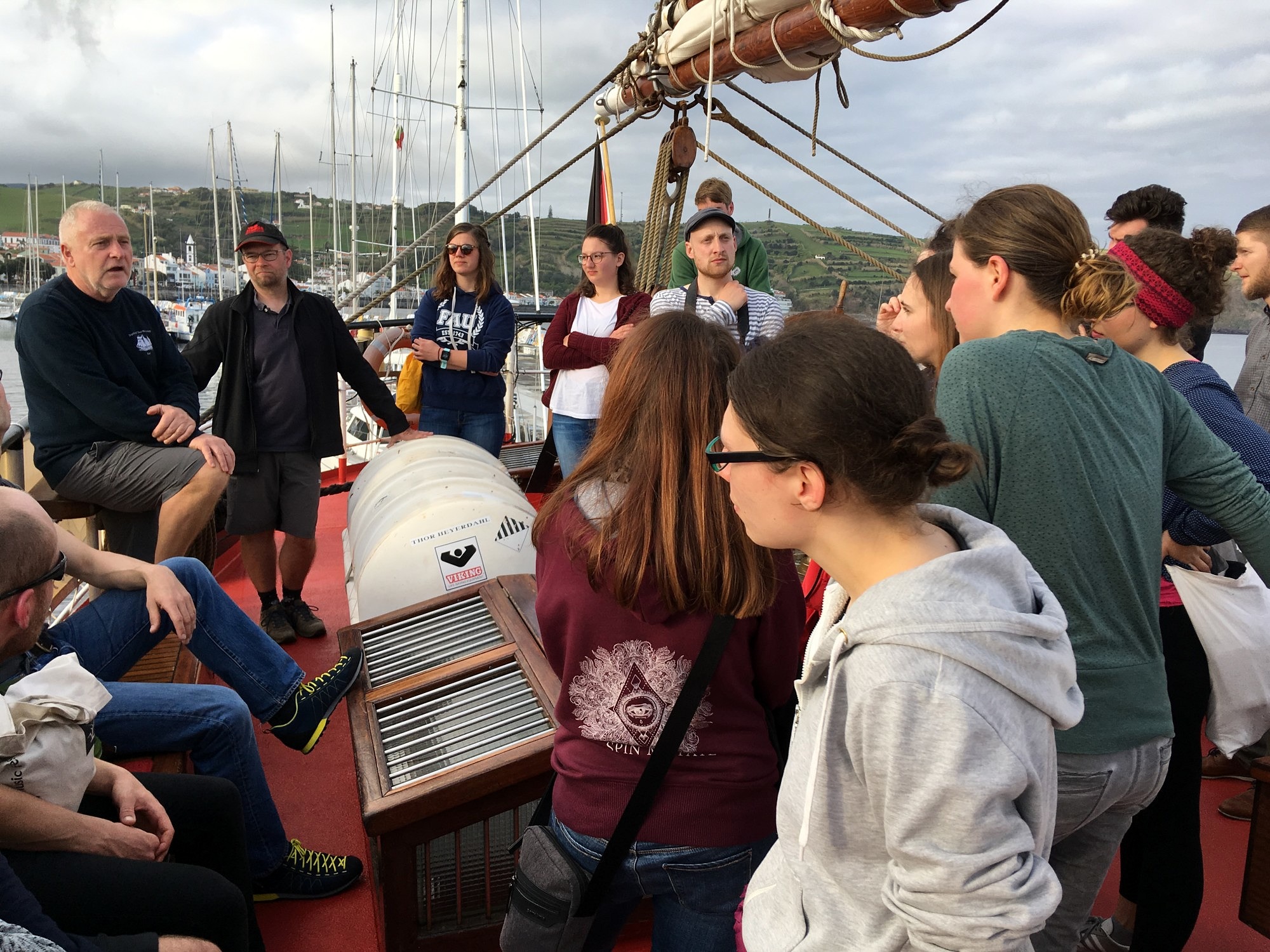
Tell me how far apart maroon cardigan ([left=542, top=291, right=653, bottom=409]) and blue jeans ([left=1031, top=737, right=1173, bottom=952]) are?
10.0 ft

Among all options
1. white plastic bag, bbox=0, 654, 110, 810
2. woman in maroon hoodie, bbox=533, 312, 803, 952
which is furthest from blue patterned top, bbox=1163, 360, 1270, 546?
white plastic bag, bbox=0, 654, 110, 810

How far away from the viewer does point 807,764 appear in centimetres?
101

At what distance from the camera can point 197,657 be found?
253 cm

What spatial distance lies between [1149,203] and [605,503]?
3.07 meters

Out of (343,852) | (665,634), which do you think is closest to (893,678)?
(665,634)

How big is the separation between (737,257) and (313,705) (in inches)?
122

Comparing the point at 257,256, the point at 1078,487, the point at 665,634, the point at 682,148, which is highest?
the point at 682,148

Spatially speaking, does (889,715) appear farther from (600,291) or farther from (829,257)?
(829,257)

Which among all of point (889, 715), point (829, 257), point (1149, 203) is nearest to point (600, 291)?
point (829, 257)

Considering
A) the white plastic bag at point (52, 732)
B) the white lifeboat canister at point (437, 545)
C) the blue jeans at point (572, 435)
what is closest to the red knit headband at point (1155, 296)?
the white lifeboat canister at point (437, 545)

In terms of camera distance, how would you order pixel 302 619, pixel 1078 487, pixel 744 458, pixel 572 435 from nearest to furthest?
pixel 744 458, pixel 1078 487, pixel 302 619, pixel 572 435

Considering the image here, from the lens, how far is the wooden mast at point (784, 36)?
117 inches

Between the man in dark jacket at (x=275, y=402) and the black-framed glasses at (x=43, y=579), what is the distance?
190 centimetres

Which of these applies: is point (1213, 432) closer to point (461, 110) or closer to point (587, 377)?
point (587, 377)
